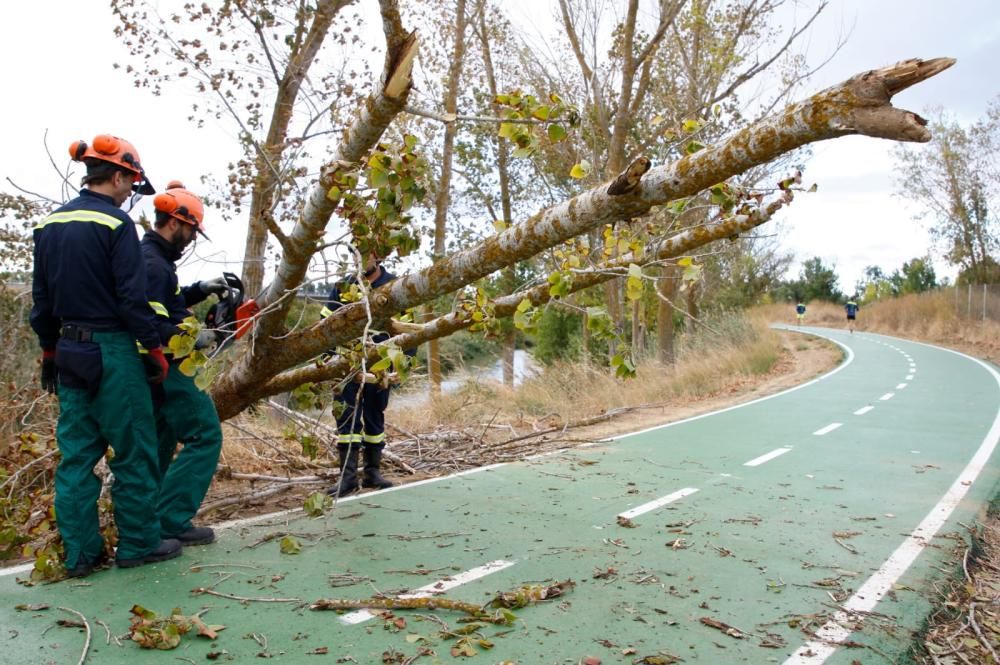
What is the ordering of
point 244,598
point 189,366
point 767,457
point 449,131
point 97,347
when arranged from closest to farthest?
point 244,598, point 189,366, point 97,347, point 767,457, point 449,131

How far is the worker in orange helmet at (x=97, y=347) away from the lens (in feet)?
14.2

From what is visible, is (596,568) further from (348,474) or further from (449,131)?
(449,131)

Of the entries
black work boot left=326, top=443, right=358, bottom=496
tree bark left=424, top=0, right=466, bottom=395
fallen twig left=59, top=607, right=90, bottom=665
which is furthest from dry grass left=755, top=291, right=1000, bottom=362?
fallen twig left=59, top=607, right=90, bottom=665

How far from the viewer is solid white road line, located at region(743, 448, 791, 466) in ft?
28.3

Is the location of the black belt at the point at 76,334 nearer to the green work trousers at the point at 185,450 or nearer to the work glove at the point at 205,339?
the green work trousers at the point at 185,450

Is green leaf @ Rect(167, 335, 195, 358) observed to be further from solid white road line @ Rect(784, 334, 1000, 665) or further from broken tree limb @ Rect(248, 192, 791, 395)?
solid white road line @ Rect(784, 334, 1000, 665)

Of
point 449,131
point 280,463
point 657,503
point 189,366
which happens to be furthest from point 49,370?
point 449,131

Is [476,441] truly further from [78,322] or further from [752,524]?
[78,322]

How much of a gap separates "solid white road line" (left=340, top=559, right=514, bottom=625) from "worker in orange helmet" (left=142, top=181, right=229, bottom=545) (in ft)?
5.54

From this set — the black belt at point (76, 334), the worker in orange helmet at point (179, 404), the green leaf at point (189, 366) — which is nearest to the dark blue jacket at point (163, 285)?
the worker in orange helmet at point (179, 404)

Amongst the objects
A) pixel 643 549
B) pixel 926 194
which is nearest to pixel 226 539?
pixel 643 549

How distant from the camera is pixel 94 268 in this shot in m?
4.34

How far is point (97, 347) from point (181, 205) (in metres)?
1.11

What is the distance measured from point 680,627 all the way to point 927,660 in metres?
1.18
